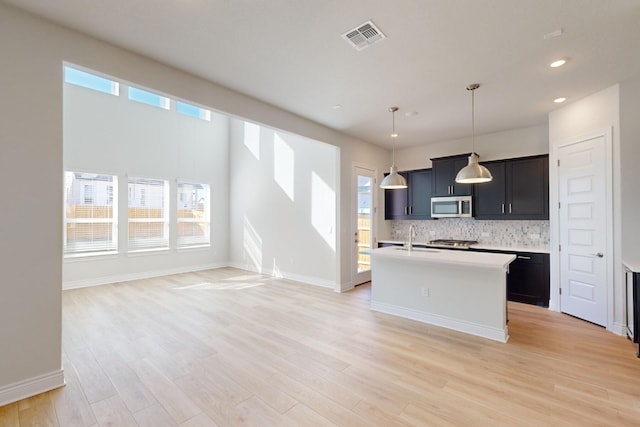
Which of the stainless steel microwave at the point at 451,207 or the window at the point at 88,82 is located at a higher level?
the window at the point at 88,82

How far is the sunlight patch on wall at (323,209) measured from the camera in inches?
220

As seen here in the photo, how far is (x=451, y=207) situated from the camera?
547cm

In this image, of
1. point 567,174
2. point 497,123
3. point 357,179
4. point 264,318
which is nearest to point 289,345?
point 264,318

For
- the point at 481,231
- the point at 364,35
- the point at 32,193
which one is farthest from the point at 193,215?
the point at 481,231

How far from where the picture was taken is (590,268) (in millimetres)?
3730

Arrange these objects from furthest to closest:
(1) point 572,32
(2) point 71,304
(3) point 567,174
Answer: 1. (2) point 71,304
2. (3) point 567,174
3. (1) point 572,32

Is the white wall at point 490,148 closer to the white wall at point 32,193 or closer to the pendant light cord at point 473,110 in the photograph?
the pendant light cord at point 473,110

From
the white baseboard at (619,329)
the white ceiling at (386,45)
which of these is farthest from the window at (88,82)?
the white baseboard at (619,329)

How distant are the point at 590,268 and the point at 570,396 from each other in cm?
230

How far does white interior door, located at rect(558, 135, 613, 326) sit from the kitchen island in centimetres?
104

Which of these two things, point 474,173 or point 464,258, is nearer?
point 474,173

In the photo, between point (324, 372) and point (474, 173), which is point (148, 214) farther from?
point (474, 173)

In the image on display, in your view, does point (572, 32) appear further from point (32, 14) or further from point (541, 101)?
point (32, 14)

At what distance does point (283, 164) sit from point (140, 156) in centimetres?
318
